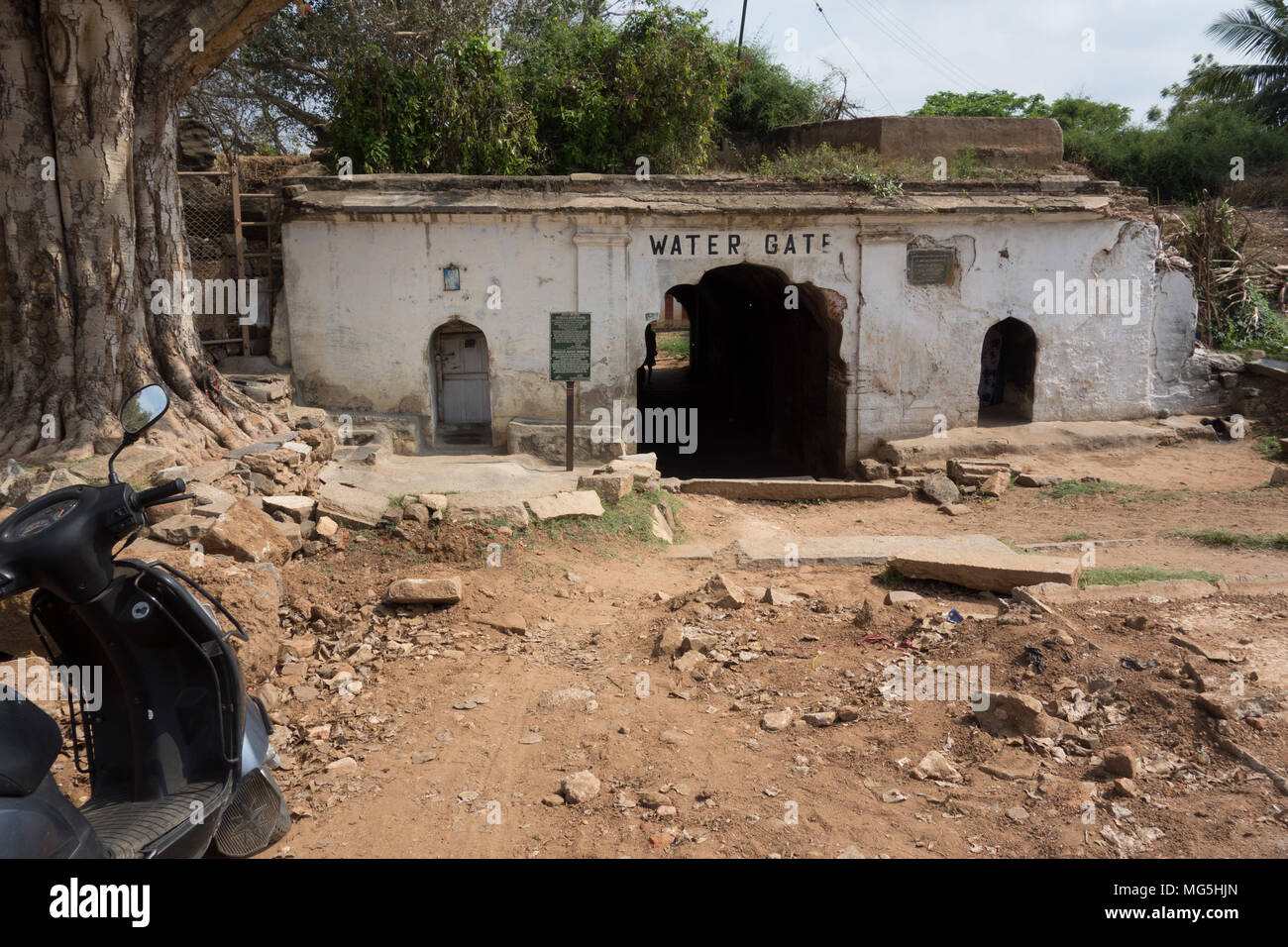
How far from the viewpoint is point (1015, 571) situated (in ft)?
24.6

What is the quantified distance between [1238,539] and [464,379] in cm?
1006

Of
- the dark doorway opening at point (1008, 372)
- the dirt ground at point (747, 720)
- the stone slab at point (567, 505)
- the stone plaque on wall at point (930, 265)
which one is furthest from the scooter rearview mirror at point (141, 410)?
the dark doorway opening at point (1008, 372)

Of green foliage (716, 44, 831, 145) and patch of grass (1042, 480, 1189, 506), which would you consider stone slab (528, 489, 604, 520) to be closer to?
patch of grass (1042, 480, 1189, 506)

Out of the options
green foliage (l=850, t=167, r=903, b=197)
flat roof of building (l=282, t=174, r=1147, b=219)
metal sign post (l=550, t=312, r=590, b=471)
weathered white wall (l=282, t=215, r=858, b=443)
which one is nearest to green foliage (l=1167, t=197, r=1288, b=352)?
flat roof of building (l=282, t=174, r=1147, b=219)

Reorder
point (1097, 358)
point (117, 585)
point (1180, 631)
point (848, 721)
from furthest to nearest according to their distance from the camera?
1. point (1097, 358)
2. point (1180, 631)
3. point (848, 721)
4. point (117, 585)

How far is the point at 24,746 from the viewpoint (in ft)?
9.23

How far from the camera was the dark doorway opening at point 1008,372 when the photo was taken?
14820mm

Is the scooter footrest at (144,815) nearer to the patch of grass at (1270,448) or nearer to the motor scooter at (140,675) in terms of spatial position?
the motor scooter at (140,675)


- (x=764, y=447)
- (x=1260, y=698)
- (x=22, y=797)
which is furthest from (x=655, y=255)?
(x=22, y=797)

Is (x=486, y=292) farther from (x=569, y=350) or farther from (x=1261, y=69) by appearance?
(x=1261, y=69)

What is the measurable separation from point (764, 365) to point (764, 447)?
5.88ft

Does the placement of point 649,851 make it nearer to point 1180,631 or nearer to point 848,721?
point 848,721

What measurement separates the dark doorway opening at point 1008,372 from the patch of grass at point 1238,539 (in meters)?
5.21

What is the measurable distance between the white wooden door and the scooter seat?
439 inches
